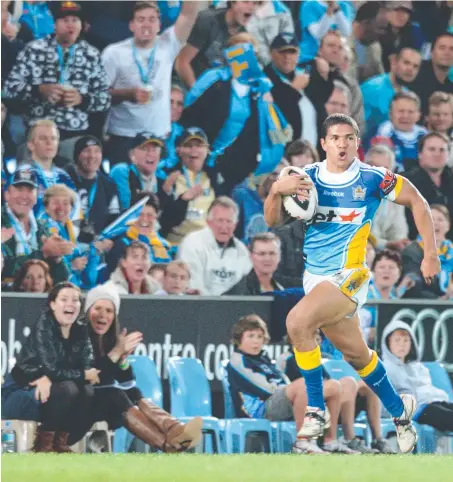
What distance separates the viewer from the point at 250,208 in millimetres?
11953

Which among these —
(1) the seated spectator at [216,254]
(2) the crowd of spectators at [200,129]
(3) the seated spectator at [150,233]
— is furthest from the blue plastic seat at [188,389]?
(3) the seated spectator at [150,233]

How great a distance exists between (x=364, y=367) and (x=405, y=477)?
4.51ft

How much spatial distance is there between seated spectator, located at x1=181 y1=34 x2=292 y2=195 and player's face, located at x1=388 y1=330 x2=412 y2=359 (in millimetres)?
2679

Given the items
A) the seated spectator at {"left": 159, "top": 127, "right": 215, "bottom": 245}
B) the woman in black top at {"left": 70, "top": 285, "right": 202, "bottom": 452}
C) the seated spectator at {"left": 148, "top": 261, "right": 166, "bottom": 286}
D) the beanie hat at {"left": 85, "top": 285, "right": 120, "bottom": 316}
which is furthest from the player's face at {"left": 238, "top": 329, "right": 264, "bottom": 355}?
the seated spectator at {"left": 159, "top": 127, "right": 215, "bottom": 245}

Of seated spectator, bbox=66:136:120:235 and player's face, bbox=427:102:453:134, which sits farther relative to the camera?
player's face, bbox=427:102:453:134

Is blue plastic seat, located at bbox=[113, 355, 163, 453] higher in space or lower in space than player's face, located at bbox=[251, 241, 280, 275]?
lower

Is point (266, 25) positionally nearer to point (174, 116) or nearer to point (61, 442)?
point (174, 116)

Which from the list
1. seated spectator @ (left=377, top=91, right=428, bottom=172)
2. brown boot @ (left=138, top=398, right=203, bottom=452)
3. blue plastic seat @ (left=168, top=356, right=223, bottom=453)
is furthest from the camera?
seated spectator @ (left=377, top=91, right=428, bottom=172)

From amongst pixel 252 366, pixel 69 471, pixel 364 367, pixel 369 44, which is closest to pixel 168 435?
pixel 252 366

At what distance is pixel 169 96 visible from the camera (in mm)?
12156

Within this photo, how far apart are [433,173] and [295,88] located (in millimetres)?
1872

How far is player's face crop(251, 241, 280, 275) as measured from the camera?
11.2 m

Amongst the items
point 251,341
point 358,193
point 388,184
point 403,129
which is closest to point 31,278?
point 251,341

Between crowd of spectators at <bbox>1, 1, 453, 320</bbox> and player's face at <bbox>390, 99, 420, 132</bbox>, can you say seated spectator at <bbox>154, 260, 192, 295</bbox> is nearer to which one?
crowd of spectators at <bbox>1, 1, 453, 320</bbox>
